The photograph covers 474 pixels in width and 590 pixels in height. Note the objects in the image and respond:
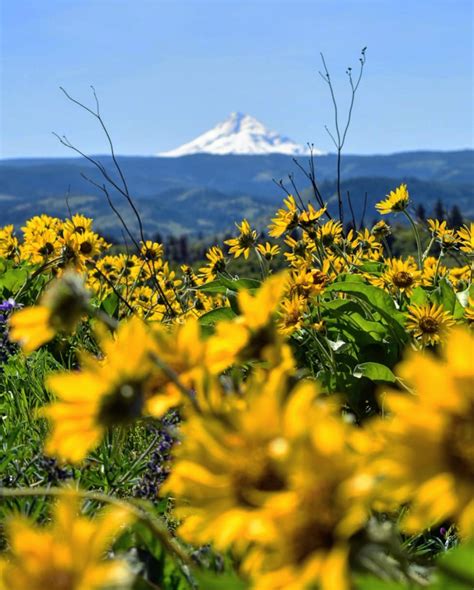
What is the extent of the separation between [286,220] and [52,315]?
124 inches

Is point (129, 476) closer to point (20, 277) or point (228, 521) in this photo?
point (228, 521)

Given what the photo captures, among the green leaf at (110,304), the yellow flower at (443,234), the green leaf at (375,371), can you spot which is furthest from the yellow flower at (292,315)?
the green leaf at (110,304)

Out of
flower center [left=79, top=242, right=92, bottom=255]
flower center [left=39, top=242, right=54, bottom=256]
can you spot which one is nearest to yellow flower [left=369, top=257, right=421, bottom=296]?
flower center [left=79, top=242, right=92, bottom=255]

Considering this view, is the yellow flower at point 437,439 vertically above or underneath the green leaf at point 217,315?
above

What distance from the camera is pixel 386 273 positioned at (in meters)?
3.63

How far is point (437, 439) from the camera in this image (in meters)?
0.78

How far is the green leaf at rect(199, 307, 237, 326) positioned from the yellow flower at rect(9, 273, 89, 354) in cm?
225

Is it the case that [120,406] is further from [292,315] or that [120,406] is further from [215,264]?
[215,264]

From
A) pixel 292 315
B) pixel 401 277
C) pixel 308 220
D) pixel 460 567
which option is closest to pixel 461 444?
pixel 460 567

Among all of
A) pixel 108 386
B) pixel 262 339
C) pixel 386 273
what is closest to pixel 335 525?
pixel 108 386

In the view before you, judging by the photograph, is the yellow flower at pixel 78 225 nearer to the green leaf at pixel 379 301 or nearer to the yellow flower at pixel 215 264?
the yellow flower at pixel 215 264

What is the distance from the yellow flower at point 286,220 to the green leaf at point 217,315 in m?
0.87

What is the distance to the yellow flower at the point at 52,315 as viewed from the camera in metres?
1.12

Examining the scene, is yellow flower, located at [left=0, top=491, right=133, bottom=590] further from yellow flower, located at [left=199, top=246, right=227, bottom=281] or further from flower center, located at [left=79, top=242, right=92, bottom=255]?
yellow flower, located at [left=199, top=246, right=227, bottom=281]
